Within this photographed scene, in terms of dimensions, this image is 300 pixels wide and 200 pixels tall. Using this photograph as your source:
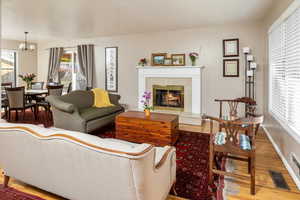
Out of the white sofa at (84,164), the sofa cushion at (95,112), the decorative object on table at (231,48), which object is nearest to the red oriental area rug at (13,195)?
the white sofa at (84,164)

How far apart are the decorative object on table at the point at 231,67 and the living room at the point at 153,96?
0.03m

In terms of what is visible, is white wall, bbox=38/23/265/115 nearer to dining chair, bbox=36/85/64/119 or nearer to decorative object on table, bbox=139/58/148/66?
decorative object on table, bbox=139/58/148/66

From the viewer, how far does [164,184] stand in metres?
1.69

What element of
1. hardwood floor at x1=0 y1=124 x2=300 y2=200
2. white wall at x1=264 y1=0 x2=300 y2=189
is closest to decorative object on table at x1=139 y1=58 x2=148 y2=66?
white wall at x1=264 y1=0 x2=300 y2=189

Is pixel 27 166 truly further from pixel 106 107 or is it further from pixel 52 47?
pixel 52 47

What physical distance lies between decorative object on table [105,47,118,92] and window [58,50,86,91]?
1385mm

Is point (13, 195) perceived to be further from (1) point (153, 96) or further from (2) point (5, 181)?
(1) point (153, 96)

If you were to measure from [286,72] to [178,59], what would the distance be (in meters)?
2.97

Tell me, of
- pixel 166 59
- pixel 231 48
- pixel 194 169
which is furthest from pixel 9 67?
pixel 194 169

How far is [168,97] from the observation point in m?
5.44

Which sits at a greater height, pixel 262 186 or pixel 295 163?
pixel 295 163

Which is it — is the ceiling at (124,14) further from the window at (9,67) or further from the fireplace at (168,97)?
the window at (9,67)

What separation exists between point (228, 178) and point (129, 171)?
1.61m

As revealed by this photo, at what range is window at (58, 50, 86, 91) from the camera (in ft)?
23.8
